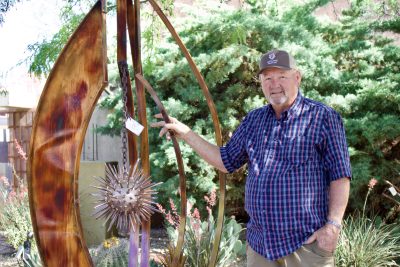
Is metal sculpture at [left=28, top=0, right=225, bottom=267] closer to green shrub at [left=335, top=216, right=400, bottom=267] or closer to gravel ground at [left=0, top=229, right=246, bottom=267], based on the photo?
gravel ground at [left=0, top=229, right=246, bottom=267]

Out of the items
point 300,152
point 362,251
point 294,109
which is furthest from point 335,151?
point 362,251

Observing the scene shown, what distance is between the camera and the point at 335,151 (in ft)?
7.70

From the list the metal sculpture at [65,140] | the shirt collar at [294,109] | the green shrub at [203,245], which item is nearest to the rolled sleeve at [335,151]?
the shirt collar at [294,109]

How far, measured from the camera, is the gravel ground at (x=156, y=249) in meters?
5.43

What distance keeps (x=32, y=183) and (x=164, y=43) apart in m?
4.77

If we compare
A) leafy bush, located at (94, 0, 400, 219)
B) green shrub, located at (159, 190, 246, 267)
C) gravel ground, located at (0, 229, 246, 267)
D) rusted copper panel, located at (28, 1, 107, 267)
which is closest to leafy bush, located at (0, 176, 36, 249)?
gravel ground, located at (0, 229, 246, 267)

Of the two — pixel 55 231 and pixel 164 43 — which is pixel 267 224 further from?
pixel 164 43

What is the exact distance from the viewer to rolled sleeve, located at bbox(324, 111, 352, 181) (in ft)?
7.69

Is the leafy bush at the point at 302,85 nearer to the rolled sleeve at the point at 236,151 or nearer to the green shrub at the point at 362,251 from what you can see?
the green shrub at the point at 362,251

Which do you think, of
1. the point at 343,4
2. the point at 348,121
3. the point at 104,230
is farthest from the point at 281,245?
the point at 343,4

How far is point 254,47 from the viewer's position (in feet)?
22.0

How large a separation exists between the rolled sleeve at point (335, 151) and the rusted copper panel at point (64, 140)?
1.05 meters

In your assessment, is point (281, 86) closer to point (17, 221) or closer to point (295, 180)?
point (295, 180)

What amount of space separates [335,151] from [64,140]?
1232 mm
